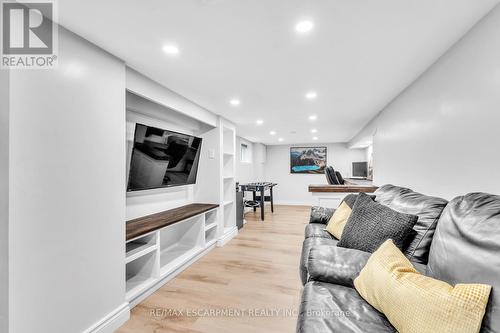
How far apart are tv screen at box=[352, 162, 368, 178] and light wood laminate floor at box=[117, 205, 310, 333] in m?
3.96

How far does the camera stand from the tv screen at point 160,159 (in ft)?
7.52

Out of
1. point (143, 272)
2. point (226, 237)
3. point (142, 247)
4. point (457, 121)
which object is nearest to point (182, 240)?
point (226, 237)

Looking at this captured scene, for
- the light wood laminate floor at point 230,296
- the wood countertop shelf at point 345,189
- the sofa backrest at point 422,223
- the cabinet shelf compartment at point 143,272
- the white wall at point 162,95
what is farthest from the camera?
the wood countertop shelf at point 345,189

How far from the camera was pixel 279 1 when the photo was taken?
1.18m

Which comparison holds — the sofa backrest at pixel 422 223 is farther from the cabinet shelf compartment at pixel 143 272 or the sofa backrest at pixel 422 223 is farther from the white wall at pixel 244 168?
the white wall at pixel 244 168

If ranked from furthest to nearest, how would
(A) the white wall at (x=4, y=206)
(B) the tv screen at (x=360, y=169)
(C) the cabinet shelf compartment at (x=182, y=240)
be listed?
(B) the tv screen at (x=360, y=169), (C) the cabinet shelf compartment at (x=182, y=240), (A) the white wall at (x=4, y=206)

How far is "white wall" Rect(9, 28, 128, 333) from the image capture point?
119cm

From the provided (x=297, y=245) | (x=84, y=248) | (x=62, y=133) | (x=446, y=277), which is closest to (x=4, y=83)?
(x=62, y=133)

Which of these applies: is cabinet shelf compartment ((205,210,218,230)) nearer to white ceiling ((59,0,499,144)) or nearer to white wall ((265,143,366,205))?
white ceiling ((59,0,499,144))

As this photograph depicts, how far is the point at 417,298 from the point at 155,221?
2.31 metres

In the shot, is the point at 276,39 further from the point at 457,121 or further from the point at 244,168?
the point at 244,168

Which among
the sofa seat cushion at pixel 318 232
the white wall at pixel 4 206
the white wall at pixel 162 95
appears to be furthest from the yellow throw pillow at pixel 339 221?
the white wall at pixel 4 206

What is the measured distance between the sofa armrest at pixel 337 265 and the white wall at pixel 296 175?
6251 millimetres

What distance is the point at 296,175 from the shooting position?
7773mm
